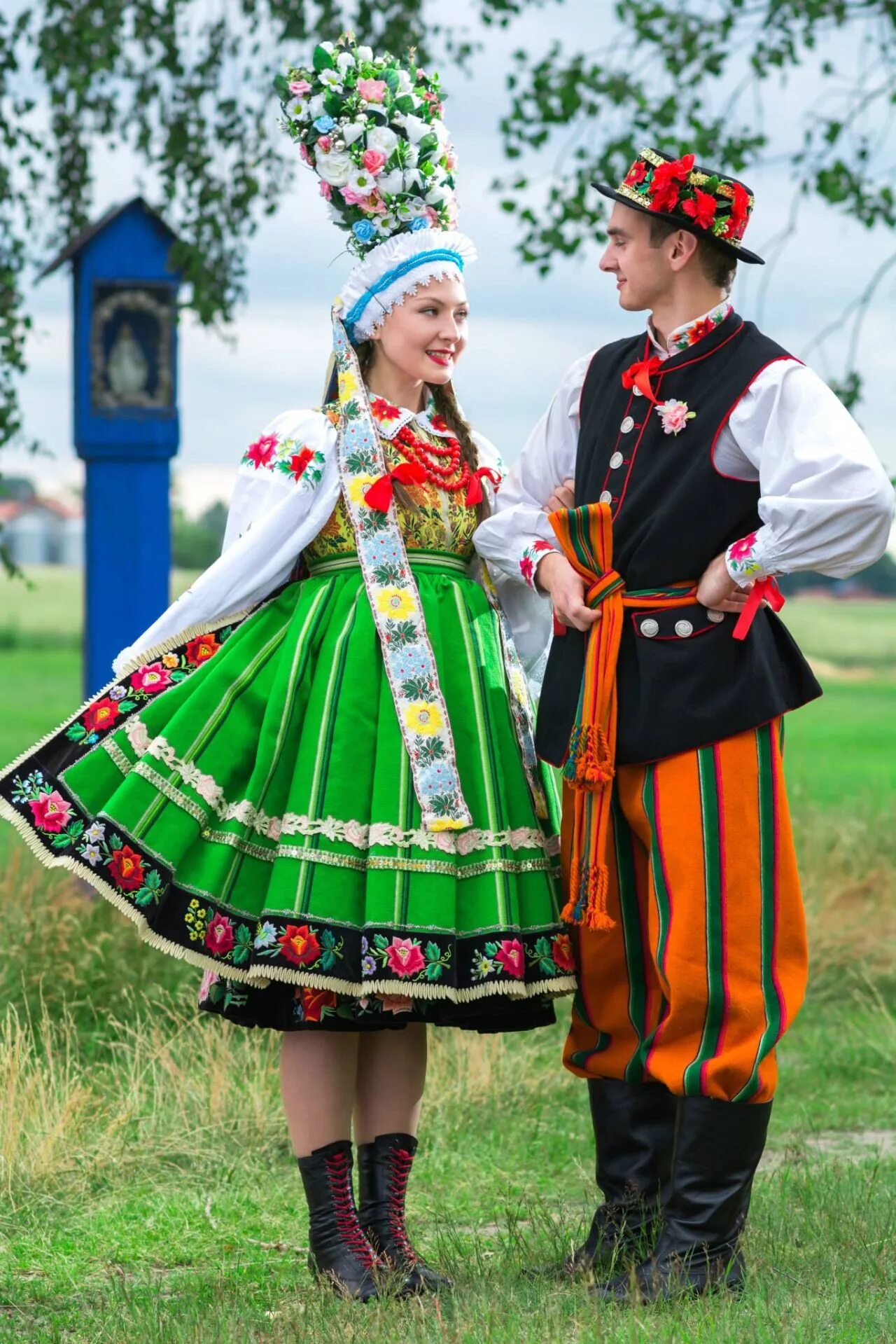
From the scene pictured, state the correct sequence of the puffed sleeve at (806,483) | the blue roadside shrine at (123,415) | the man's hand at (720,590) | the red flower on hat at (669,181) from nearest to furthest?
the puffed sleeve at (806,483)
the man's hand at (720,590)
the red flower on hat at (669,181)
the blue roadside shrine at (123,415)

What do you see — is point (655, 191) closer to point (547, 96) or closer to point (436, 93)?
point (436, 93)

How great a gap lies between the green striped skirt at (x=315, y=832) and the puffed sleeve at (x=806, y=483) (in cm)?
60

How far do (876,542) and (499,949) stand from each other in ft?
3.06

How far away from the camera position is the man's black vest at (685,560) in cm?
294

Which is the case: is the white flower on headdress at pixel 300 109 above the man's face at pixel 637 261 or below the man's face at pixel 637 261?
above

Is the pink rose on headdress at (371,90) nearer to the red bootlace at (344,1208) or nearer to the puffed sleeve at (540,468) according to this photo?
the puffed sleeve at (540,468)

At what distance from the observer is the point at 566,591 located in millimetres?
3033

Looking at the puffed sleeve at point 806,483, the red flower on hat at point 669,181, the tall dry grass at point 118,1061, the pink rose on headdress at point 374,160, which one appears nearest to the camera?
the puffed sleeve at point 806,483

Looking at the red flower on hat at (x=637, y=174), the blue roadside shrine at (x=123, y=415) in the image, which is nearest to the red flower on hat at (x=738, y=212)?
the red flower on hat at (x=637, y=174)

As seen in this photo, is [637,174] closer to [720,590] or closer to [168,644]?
[720,590]

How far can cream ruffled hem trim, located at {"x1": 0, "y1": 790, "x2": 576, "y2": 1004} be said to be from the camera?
2910 millimetres

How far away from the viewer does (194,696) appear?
3072mm

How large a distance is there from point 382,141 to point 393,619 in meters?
0.91

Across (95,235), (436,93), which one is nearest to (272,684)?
(436,93)
